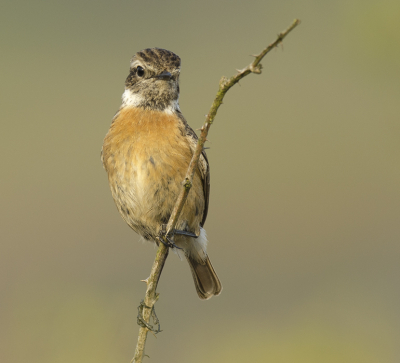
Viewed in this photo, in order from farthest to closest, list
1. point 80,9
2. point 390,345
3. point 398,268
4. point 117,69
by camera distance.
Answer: point 80,9 < point 117,69 < point 398,268 < point 390,345

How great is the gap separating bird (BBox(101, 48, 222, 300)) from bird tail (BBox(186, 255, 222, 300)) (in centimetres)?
105

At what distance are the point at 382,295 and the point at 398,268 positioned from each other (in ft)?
4.88

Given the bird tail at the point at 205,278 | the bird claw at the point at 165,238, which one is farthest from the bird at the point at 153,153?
the bird tail at the point at 205,278

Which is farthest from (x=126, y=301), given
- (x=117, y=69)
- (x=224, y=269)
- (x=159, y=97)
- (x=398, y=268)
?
(x=117, y=69)

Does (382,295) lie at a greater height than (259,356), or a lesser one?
greater

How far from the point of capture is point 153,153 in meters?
5.29

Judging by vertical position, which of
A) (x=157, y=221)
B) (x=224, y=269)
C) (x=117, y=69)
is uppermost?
(x=117, y=69)

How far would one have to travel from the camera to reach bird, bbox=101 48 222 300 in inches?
209

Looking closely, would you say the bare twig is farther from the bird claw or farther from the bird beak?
the bird beak

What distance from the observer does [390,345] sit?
18.9 ft

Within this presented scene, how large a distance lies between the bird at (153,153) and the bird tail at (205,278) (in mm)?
1055

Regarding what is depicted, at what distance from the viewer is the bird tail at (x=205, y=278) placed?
6.80 meters

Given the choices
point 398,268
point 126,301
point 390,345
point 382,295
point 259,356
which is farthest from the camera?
point 398,268

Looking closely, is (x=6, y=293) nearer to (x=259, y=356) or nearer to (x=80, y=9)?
(x=259, y=356)
